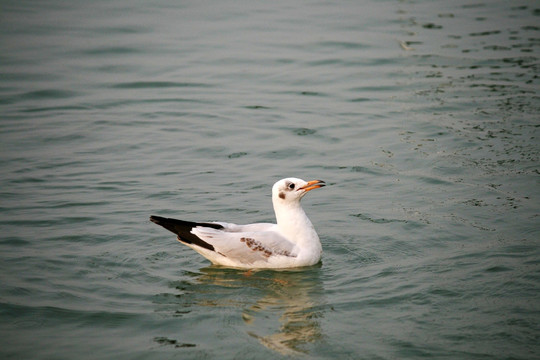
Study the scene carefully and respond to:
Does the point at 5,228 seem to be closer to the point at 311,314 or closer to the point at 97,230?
the point at 97,230

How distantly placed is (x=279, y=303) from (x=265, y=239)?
1214mm

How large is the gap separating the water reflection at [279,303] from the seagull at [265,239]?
0.53ft

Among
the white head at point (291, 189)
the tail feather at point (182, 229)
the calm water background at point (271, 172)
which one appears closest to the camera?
the calm water background at point (271, 172)

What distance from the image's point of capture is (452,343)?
7637mm

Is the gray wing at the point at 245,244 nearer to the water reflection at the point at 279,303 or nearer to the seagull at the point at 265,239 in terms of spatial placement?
the seagull at the point at 265,239

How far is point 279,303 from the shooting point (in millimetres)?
8703

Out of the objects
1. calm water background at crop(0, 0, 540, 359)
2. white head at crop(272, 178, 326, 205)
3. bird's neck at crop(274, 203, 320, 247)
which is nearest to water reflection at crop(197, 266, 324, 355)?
calm water background at crop(0, 0, 540, 359)

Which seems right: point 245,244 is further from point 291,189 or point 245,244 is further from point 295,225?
point 291,189

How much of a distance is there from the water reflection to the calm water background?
31 mm

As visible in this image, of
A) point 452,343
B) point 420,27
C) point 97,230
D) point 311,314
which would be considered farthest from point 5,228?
point 420,27

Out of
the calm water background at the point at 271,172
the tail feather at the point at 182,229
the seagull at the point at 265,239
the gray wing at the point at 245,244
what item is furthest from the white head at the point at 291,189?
the tail feather at the point at 182,229

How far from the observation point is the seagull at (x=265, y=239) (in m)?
9.60

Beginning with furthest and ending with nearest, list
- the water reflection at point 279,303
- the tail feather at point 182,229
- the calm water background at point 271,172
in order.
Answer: the tail feather at point 182,229 < the calm water background at point 271,172 < the water reflection at point 279,303

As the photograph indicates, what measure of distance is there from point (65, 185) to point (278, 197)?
4154mm
